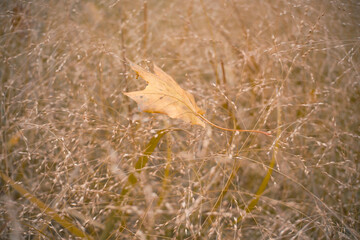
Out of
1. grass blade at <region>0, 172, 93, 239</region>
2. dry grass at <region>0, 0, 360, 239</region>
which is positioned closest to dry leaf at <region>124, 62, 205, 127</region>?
dry grass at <region>0, 0, 360, 239</region>

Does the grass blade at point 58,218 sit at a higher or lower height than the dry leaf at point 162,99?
lower

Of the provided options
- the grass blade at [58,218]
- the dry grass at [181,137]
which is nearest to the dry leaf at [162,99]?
the dry grass at [181,137]

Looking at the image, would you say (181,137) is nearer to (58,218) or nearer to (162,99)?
(162,99)

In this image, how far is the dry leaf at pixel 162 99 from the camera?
82 cm

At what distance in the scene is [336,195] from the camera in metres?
1.11

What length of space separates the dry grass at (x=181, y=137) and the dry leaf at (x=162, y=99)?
0.10 meters

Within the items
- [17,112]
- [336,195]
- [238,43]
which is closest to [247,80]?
[238,43]

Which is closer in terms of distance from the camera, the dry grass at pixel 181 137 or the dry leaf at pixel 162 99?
the dry leaf at pixel 162 99

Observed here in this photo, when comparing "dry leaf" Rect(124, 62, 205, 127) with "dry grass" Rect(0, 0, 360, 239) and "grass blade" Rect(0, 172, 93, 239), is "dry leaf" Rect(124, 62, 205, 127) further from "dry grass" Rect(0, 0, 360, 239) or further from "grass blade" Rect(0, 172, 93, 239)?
"grass blade" Rect(0, 172, 93, 239)

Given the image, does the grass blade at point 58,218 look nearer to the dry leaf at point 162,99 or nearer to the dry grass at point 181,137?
the dry grass at point 181,137

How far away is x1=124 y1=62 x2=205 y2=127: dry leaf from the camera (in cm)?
82

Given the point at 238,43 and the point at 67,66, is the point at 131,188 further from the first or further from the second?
the point at 238,43

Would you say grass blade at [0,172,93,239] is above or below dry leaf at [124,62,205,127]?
below

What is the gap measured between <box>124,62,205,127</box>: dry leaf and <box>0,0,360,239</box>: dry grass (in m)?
0.10
